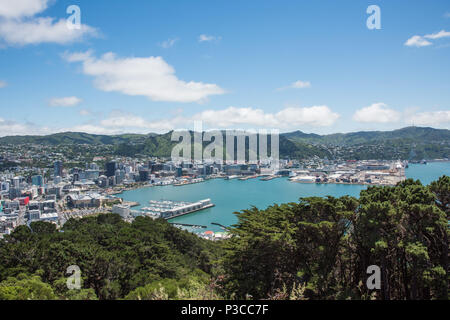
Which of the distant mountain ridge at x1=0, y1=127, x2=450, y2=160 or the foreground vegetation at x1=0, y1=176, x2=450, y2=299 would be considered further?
the distant mountain ridge at x1=0, y1=127, x2=450, y2=160

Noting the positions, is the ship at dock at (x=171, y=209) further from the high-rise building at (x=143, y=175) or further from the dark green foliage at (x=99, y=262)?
the high-rise building at (x=143, y=175)

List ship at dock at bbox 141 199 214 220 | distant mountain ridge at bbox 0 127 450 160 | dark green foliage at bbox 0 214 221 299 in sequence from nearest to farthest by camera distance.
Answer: dark green foliage at bbox 0 214 221 299
ship at dock at bbox 141 199 214 220
distant mountain ridge at bbox 0 127 450 160

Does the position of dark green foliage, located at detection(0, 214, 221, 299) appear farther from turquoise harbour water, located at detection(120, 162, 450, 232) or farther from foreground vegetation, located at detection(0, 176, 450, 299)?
turquoise harbour water, located at detection(120, 162, 450, 232)

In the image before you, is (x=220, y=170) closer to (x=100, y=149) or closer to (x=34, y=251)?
(x=100, y=149)

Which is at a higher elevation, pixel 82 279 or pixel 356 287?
pixel 356 287

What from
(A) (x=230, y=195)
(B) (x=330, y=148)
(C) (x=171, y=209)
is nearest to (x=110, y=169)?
(A) (x=230, y=195)

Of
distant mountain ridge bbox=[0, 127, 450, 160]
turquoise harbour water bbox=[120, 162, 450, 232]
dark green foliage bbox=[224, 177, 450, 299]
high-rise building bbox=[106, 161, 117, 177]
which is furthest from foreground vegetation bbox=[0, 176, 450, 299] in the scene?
distant mountain ridge bbox=[0, 127, 450, 160]

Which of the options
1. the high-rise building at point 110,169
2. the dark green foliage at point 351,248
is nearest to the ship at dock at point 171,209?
the dark green foliage at point 351,248

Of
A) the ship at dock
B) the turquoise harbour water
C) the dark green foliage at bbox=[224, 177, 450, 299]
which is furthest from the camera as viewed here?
the ship at dock
